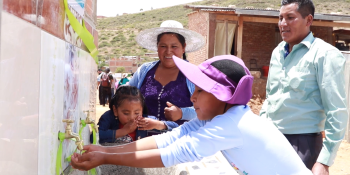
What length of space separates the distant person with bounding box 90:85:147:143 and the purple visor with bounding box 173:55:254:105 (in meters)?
0.84

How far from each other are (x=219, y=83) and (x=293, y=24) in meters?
1.05

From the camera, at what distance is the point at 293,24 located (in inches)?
94.3

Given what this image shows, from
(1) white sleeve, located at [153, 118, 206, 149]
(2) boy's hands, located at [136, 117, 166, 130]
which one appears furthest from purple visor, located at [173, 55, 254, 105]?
(2) boy's hands, located at [136, 117, 166, 130]

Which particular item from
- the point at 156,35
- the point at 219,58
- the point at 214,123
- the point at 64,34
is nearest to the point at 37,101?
the point at 64,34

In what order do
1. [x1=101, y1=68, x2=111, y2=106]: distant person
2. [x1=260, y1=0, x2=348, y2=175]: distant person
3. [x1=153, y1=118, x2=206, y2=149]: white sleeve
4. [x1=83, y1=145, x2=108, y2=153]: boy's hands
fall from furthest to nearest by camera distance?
[x1=101, y1=68, x2=111, y2=106]: distant person, [x1=260, y1=0, x2=348, y2=175]: distant person, [x1=153, y1=118, x2=206, y2=149]: white sleeve, [x1=83, y1=145, x2=108, y2=153]: boy's hands

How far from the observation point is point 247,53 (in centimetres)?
1619

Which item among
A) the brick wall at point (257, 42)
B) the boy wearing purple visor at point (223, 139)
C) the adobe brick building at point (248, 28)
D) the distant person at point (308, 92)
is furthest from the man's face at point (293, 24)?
the brick wall at point (257, 42)

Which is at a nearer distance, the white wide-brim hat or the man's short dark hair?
the man's short dark hair

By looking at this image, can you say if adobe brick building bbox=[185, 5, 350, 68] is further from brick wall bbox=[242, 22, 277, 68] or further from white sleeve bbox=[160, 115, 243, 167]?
white sleeve bbox=[160, 115, 243, 167]

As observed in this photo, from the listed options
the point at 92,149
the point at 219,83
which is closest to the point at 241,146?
the point at 219,83

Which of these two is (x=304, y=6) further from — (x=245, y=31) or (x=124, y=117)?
(x=245, y=31)

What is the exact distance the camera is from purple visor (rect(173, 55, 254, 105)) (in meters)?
1.58

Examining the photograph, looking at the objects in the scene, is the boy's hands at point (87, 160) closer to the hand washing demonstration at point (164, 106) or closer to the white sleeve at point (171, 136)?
the hand washing demonstration at point (164, 106)

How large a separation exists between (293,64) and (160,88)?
0.96 metres
